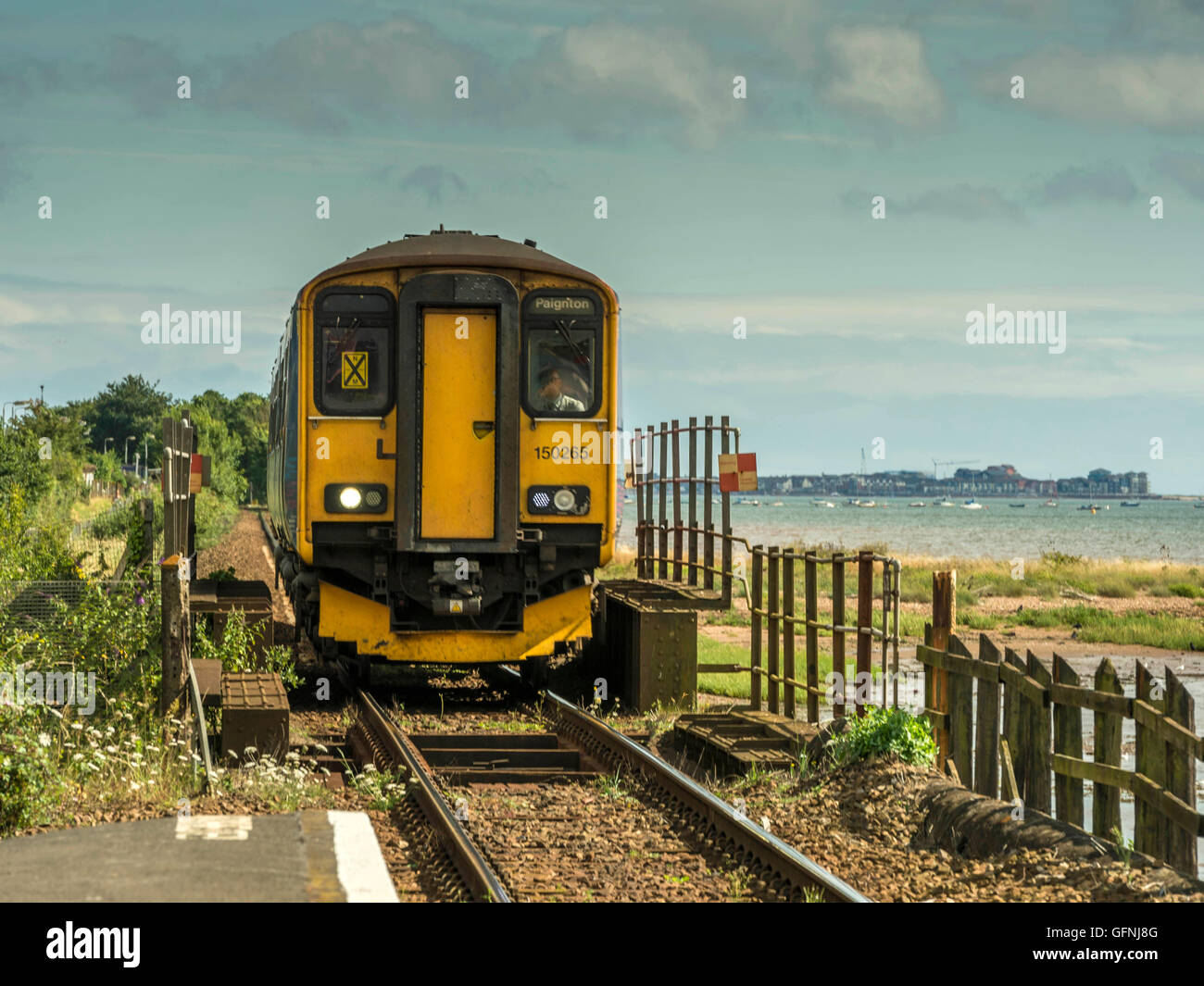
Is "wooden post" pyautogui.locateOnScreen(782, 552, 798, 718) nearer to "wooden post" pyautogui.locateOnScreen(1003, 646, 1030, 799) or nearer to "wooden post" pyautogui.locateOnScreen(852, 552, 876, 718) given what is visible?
"wooden post" pyautogui.locateOnScreen(852, 552, 876, 718)

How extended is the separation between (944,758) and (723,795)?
1.40 m

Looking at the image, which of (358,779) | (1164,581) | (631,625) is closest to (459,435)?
(631,625)

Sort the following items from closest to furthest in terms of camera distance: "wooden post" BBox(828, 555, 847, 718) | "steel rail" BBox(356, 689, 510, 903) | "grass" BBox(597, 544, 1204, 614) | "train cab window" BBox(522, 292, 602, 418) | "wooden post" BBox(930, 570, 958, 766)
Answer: "steel rail" BBox(356, 689, 510, 903) < "wooden post" BBox(930, 570, 958, 766) < "wooden post" BBox(828, 555, 847, 718) < "train cab window" BBox(522, 292, 602, 418) < "grass" BBox(597, 544, 1204, 614)

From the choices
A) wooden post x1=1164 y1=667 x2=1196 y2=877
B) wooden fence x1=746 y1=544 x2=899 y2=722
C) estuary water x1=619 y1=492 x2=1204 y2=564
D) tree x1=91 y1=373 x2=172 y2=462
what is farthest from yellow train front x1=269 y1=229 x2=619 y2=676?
tree x1=91 y1=373 x2=172 y2=462

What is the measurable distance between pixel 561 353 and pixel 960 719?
505 centimetres

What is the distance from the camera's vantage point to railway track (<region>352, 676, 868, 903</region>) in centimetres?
686

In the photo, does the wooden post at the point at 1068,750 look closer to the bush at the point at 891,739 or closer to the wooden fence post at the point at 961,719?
the wooden fence post at the point at 961,719

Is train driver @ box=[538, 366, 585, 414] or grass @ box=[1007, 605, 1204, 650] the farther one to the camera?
grass @ box=[1007, 605, 1204, 650]

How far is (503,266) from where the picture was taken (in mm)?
12539

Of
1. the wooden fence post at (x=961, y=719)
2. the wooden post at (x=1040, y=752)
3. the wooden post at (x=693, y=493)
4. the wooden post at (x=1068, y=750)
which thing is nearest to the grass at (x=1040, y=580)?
the wooden post at (x=693, y=493)

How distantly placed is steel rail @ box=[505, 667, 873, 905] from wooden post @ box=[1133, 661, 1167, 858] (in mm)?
1471

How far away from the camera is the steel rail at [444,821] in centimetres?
652

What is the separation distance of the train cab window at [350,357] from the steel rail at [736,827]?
11.2ft

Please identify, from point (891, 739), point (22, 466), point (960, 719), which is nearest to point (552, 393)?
point (891, 739)
